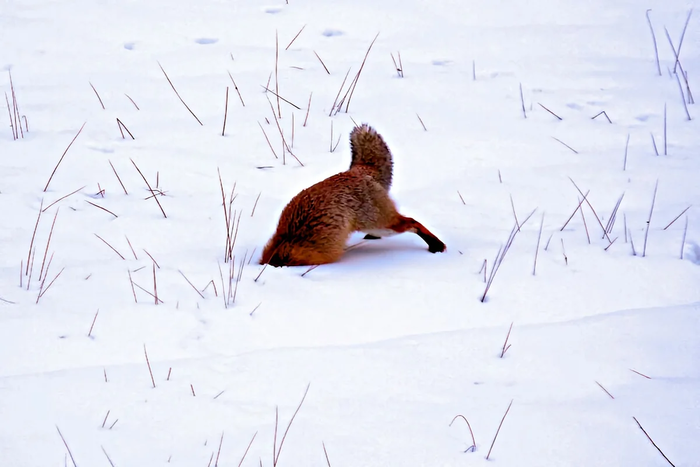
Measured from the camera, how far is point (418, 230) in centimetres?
376

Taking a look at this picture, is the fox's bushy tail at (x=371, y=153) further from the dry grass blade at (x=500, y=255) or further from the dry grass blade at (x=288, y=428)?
the dry grass blade at (x=288, y=428)

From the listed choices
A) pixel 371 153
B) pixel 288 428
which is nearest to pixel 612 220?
pixel 371 153

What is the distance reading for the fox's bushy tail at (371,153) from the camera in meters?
4.07

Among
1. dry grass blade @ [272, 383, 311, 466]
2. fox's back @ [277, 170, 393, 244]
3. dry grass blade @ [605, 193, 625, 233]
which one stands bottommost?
dry grass blade @ [272, 383, 311, 466]

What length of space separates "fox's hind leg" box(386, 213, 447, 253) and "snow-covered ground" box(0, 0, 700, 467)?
0.33ft

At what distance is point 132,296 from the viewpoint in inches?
124

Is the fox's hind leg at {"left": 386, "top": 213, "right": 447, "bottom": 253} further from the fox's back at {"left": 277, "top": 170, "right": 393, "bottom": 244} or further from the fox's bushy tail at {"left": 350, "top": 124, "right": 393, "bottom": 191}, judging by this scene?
the fox's bushy tail at {"left": 350, "top": 124, "right": 393, "bottom": 191}

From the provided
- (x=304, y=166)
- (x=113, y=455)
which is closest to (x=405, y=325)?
(x=113, y=455)

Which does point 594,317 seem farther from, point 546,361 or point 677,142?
point 677,142

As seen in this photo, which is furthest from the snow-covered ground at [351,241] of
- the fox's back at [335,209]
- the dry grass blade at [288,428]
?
the fox's back at [335,209]

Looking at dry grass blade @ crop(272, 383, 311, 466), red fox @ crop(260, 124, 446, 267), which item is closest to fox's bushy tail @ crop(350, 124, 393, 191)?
red fox @ crop(260, 124, 446, 267)

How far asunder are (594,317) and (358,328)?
1.01 meters

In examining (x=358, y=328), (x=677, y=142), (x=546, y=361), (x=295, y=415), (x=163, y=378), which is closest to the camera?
(x=295, y=415)

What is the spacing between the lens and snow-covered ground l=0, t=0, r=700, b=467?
8.00 feet
